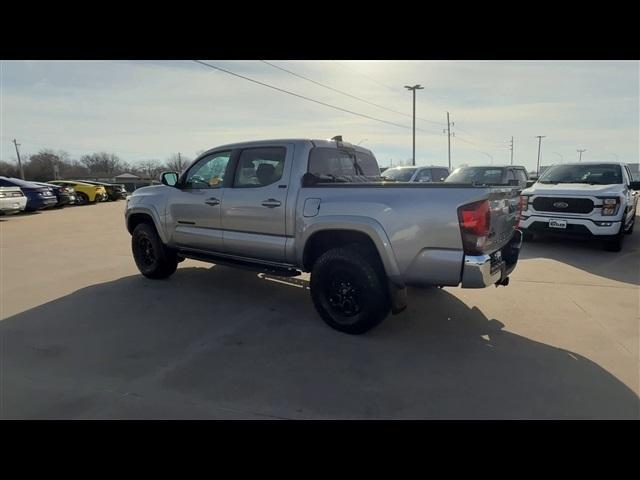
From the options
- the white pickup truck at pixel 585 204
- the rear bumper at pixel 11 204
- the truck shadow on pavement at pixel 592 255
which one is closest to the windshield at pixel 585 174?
the white pickup truck at pixel 585 204

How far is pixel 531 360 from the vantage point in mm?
3385

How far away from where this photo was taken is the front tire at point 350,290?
3697 mm

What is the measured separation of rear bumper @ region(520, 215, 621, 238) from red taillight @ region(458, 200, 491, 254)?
5.33 metres

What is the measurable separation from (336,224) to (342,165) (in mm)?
1228

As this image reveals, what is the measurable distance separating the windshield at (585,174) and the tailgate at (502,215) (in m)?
5.35

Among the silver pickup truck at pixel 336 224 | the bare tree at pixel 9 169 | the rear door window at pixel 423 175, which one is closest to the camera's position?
the silver pickup truck at pixel 336 224

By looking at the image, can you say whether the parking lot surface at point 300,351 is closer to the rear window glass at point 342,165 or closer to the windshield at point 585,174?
the rear window glass at point 342,165

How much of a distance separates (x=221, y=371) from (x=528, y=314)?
3.42 meters

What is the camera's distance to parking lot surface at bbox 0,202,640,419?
2.76m

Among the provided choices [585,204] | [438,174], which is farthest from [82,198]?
[585,204]

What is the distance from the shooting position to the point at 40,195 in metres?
16.1

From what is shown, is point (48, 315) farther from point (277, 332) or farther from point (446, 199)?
point (446, 199)

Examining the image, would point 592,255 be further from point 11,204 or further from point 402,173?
point 11,204
